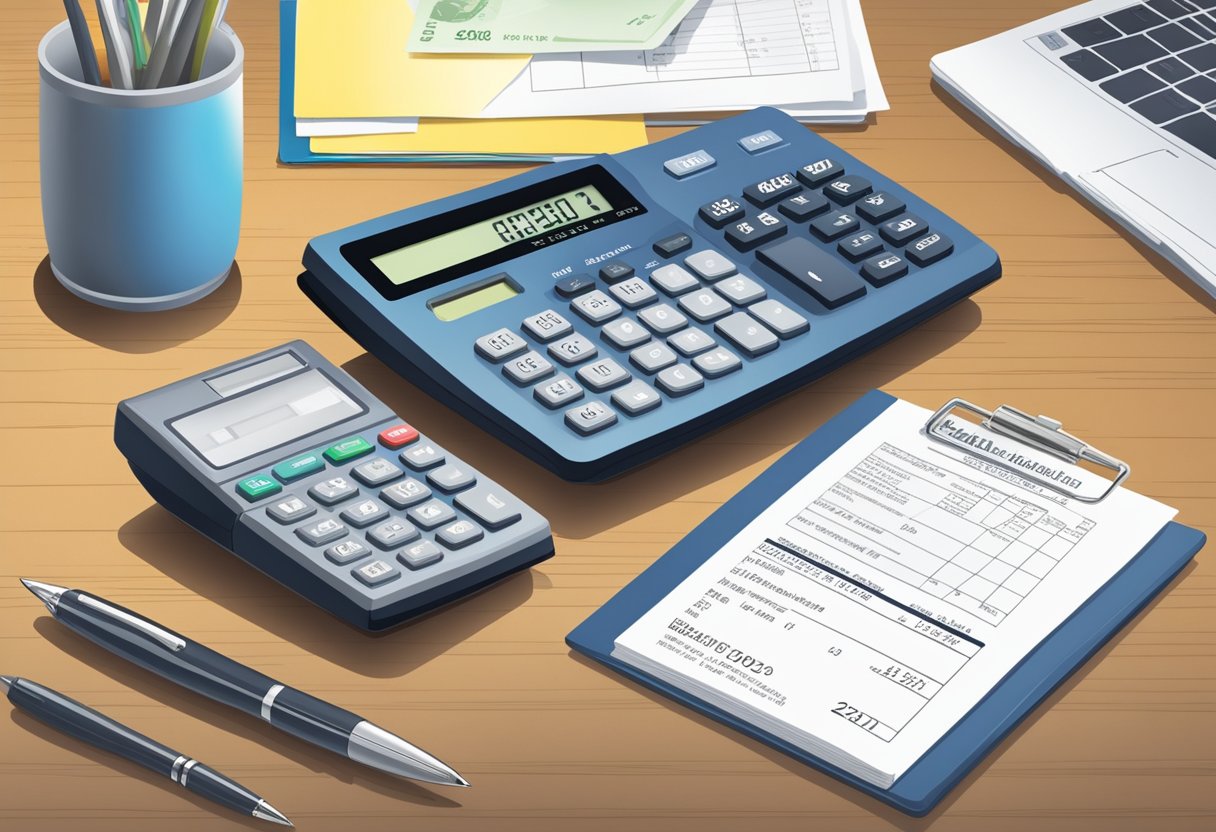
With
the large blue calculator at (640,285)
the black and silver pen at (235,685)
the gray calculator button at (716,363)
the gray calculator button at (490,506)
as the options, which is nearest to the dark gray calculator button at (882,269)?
the large blue calculator at (640,285)

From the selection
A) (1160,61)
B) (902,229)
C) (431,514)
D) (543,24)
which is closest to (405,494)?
(431,514)

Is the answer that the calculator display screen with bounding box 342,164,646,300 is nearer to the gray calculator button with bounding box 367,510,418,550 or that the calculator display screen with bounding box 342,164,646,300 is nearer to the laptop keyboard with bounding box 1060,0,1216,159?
the gray calculator button with bounding box 367,510,418,550

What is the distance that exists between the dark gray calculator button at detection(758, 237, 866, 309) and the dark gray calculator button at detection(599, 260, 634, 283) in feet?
0.24

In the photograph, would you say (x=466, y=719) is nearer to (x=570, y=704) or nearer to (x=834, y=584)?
(x=570, y=704)

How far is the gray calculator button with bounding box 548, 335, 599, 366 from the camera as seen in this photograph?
25.9 inches

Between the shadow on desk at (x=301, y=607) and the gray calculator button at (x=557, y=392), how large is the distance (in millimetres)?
79

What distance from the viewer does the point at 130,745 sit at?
51 cm

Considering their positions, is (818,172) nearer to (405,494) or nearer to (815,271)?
(815,271)

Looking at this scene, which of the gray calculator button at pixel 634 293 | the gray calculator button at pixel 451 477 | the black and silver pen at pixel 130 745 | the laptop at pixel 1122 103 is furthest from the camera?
the laptop at pixel 1122 103

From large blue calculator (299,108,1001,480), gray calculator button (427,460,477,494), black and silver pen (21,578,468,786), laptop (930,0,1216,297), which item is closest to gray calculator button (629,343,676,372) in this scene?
large blue calculator (299,108,1001,480)

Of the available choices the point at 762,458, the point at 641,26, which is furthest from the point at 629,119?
the point at 762,458

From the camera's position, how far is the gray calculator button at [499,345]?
0.66 metres

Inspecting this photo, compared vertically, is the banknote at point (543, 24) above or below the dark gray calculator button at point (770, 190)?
below

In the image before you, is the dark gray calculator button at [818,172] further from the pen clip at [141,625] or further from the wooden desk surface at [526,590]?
the pen clip at [141,625]
